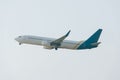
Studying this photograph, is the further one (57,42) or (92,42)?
(92,42)

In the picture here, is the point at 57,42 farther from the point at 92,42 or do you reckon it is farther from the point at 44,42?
the point at 92,42

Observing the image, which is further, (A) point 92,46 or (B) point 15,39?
(B) point 15,39

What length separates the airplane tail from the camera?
16001cm

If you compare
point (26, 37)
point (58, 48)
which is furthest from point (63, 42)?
point (26, 37)

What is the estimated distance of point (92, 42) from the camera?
16450 centimetres

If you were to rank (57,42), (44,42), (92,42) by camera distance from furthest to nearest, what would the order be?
(92,42) → (57,42) → (44,42)

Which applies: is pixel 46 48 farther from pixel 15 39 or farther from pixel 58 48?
pixel 15 39

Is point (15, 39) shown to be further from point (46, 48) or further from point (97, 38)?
point (97, 38)

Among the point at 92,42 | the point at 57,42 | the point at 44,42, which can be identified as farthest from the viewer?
the point at 92,42

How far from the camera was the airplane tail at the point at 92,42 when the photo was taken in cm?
16001

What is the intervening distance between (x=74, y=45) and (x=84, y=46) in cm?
390

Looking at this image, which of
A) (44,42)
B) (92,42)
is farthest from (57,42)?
(92,42)

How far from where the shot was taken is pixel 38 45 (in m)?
161

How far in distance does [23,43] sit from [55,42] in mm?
13192
